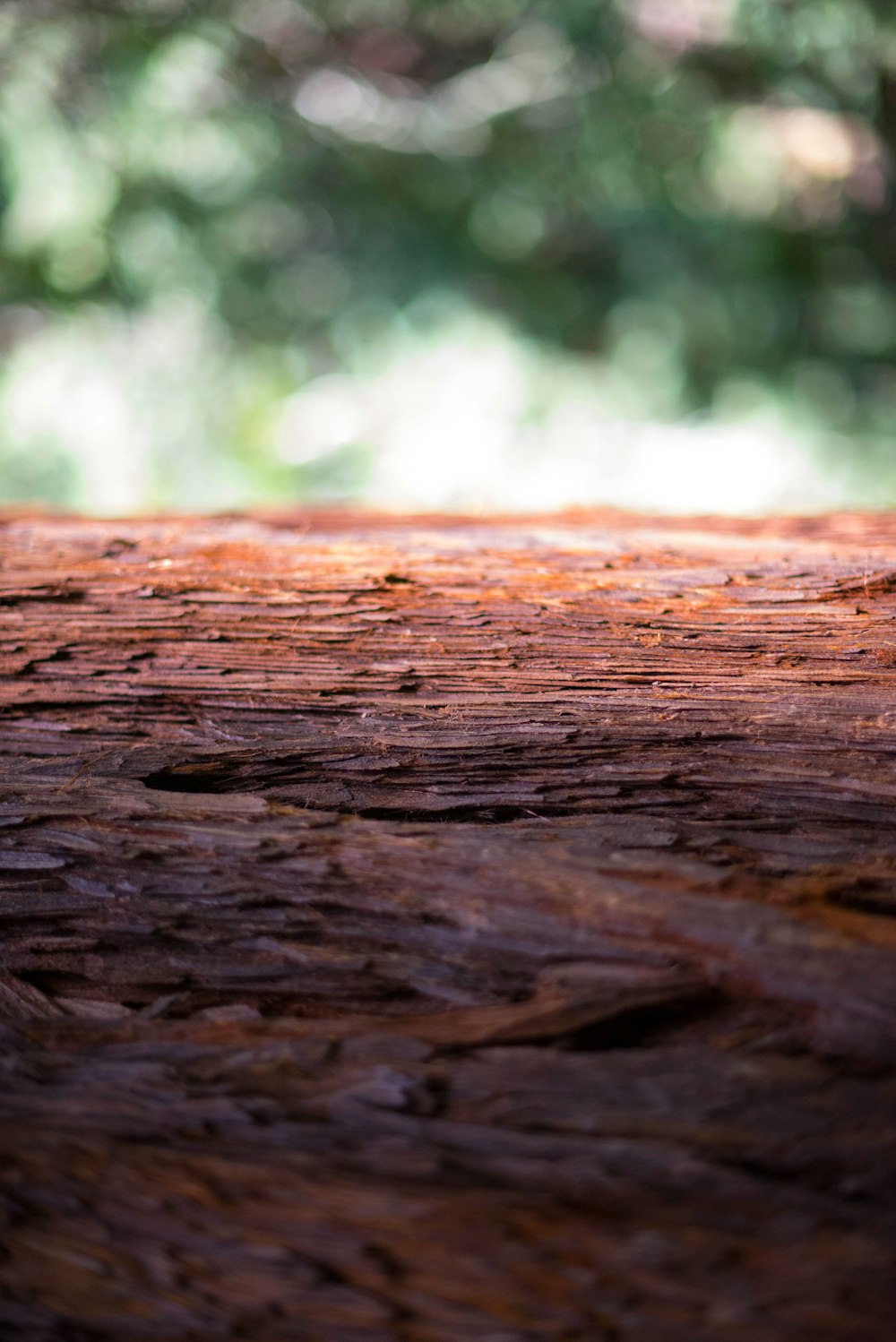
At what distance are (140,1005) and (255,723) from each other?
393 millimetres

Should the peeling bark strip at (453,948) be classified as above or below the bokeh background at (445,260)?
below

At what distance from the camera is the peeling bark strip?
2.80ft

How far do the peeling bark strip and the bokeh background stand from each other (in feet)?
6.34

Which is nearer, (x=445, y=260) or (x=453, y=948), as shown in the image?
(x=453, y=948)

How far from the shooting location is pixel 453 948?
1.10 m

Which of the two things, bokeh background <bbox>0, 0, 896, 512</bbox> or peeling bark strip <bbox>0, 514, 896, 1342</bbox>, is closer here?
peeling bark strip <bbox>0, 514, 896, 1342</bbox>

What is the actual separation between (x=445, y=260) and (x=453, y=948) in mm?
2833

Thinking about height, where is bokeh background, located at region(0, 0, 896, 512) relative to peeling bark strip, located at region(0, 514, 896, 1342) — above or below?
above

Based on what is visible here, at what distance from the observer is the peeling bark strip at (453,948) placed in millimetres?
854

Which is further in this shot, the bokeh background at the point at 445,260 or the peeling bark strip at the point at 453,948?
the bokeh background at the point at 445,260

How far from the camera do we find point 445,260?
11.2 ft

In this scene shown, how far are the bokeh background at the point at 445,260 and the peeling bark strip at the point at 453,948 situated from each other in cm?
193

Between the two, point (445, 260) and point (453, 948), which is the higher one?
point (445, 260)

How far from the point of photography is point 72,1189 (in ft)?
3.11
